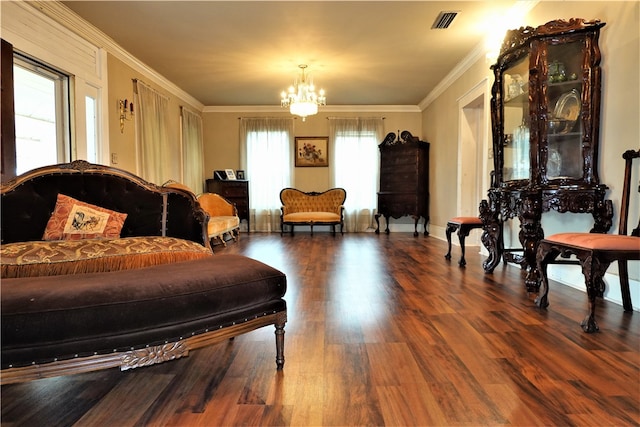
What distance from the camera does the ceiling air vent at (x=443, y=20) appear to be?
3.66 m

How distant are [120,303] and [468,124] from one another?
5.18 metres

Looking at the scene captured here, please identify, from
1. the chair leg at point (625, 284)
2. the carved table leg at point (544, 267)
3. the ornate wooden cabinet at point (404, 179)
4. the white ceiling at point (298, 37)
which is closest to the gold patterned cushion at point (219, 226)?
the white ceiling at point (298, 37)

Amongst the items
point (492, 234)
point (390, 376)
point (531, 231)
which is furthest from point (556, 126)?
point (390, 376)

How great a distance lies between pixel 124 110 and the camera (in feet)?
15.1

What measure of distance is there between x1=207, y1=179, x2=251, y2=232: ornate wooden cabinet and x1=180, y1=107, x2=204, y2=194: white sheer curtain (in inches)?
12.3

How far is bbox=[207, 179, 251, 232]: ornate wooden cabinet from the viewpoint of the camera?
7.34 metres

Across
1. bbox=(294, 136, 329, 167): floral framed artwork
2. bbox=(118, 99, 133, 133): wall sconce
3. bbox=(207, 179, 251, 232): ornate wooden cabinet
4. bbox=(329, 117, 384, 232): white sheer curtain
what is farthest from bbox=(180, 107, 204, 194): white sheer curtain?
bbox=(329, 117, 384, 232): white sheer curtain

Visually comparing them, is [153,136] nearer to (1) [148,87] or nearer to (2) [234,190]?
(1) [148,87]

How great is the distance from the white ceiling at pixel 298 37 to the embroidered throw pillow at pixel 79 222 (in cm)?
229

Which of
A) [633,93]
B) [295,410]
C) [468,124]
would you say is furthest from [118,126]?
[633,93]

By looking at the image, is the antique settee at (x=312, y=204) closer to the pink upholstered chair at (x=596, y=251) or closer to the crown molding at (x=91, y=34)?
the crown molding at (x=91, y=34)

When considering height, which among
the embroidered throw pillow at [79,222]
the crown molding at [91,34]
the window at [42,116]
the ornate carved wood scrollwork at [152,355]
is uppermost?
the crown molding at [91,34]

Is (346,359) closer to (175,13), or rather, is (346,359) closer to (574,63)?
(574,63)

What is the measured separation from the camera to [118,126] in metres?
4.48
